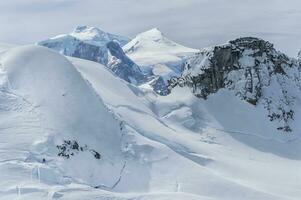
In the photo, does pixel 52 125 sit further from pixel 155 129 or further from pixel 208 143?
pixel 208 143

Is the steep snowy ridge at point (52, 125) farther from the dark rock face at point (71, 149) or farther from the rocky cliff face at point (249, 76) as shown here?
the rocky cliff face at point (249, 76)

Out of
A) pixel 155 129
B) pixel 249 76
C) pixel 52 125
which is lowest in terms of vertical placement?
pixel 155 129

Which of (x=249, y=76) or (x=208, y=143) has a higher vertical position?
(x=249, y=76)

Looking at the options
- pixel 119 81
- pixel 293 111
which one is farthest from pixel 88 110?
pixel 293 111

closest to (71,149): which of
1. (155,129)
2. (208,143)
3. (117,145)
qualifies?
(117,145)

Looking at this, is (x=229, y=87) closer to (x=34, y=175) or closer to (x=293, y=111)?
(x=293, y=111)

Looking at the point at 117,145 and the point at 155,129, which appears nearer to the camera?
the point at 117,145

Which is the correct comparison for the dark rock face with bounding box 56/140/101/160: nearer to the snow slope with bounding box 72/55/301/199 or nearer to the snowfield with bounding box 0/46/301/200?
the snowfield with bounding box 0/46/301/200
